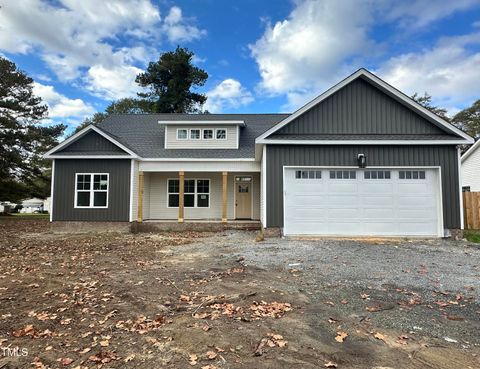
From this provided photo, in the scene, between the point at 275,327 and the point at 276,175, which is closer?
the point at 275,327

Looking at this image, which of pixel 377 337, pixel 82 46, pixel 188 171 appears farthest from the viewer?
pixel 82 46

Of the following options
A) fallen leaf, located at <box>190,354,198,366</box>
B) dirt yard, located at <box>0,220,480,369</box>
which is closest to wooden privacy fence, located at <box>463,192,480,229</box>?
dirt yard, located at <box>0,220,480,369</box>

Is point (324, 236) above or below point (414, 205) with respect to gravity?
below

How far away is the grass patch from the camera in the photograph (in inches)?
420

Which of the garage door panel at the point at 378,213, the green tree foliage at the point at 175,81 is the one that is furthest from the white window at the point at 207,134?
the green tree foliage at the point at 175,81

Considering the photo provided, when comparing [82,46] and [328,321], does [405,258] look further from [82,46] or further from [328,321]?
[82,46]

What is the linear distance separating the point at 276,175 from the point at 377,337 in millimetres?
8008

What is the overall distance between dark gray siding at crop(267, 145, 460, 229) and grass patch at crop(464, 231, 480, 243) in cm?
63

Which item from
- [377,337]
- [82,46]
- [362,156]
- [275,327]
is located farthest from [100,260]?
[82,46]

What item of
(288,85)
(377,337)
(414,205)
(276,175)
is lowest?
(377,337)

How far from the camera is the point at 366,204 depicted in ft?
36.0

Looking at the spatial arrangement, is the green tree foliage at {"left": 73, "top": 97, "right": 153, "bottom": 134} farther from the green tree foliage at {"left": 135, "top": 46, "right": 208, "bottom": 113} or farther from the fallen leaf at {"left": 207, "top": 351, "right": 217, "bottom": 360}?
the fallen leaf at {"left": 207, "top": 351, "right": 217, "bottom": 360}

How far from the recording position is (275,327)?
3609 mm

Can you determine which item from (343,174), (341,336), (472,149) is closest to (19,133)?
(343,174)
